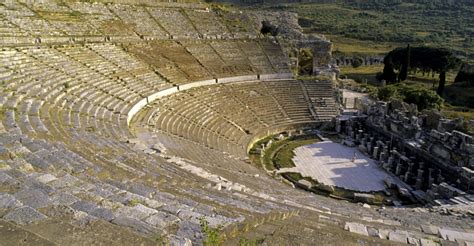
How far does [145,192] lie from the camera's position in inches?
256

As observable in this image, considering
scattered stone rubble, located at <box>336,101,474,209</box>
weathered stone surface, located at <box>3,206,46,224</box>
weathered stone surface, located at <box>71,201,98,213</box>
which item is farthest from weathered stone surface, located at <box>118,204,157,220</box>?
scattered stone rubble, located at <box>336,101,474,209</box>

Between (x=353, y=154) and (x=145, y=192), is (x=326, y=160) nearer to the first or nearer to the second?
(x=353, y=154)

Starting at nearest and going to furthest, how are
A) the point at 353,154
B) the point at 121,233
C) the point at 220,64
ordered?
the point at 121,233 < the point at 353,154 < the point at 220,64

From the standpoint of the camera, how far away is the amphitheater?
4.96m

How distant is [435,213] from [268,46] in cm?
2345

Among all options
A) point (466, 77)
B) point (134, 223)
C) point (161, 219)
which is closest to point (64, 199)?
point (134, 223)

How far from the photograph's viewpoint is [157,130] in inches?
663

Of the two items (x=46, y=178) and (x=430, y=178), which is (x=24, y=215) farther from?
(x=430, y=178)

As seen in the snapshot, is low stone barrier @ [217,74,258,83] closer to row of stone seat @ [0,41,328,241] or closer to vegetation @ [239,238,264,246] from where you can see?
row of stone seat @ [0,41,328,241]

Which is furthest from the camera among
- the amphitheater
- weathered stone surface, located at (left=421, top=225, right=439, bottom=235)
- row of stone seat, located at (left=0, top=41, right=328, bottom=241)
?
weathered stone surface, located at (left=421, top=225, right=439, bottom=235)

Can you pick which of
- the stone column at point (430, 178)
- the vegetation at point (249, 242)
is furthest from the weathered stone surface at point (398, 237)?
the stone column at point (430, 178)

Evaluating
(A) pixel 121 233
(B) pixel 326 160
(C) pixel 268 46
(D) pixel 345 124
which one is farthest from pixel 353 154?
(A) pixel 121 233

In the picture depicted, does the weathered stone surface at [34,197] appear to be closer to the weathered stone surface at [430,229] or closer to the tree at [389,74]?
the weathered stone surface at [430,229]

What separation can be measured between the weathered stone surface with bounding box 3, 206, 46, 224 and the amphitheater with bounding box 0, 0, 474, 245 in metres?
0.02
